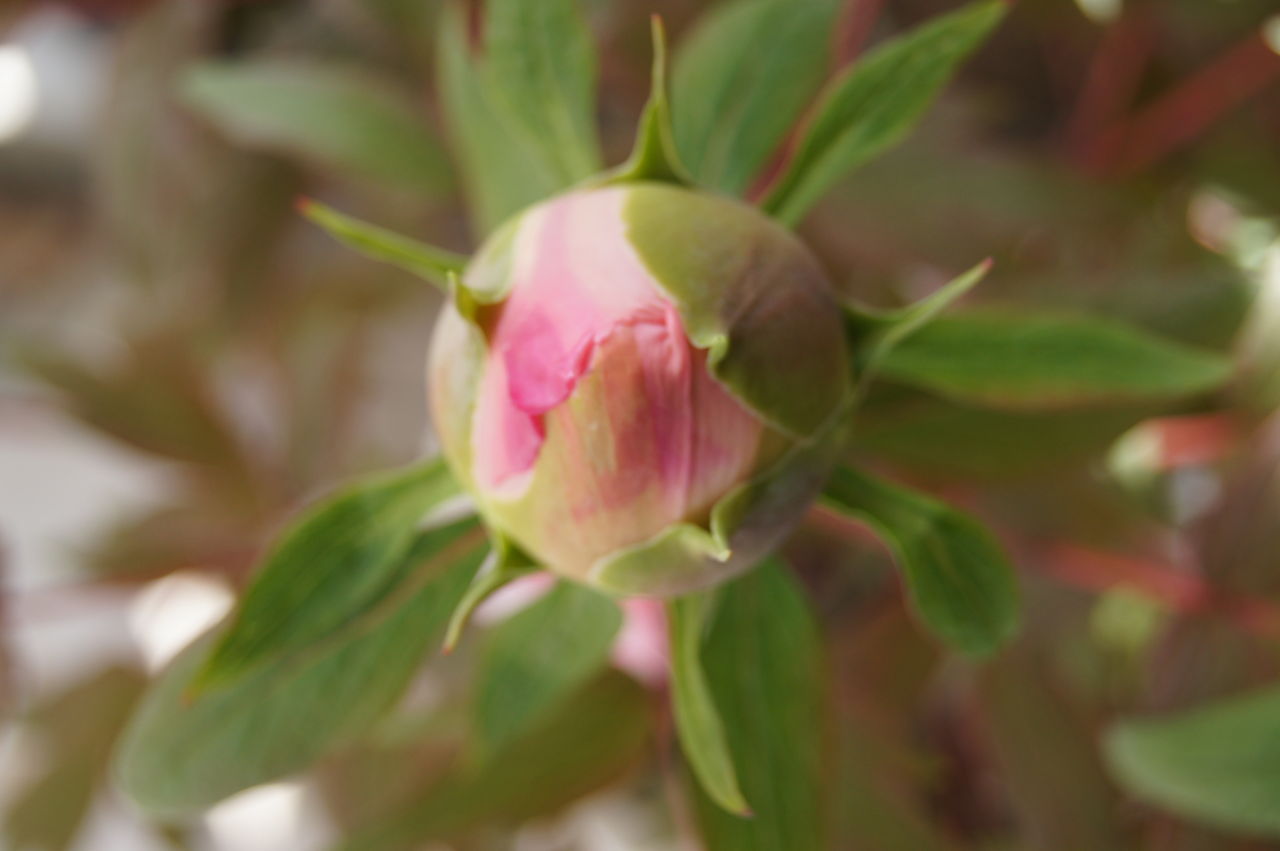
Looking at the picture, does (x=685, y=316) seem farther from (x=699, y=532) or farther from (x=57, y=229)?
(x=57, y=229)

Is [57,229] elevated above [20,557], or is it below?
above

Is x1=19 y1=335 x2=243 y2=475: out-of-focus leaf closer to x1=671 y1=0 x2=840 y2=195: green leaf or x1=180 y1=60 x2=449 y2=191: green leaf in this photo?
x1=180 y1=60 x2=449 y2=191: green leaf

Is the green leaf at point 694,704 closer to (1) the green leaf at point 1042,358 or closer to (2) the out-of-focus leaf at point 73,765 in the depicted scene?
(1) the green leaf at point 1042,358

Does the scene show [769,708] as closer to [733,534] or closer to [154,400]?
[733,534]

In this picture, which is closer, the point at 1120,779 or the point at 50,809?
the point at 1120,779

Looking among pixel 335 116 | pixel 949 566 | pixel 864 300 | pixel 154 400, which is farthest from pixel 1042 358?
pixel 154 400

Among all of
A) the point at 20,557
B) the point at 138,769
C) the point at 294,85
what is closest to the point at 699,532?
the point at 138,769

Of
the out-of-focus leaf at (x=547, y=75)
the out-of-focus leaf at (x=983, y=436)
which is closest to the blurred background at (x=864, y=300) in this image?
the out-of-focus leaf at (x=983, y=436)
